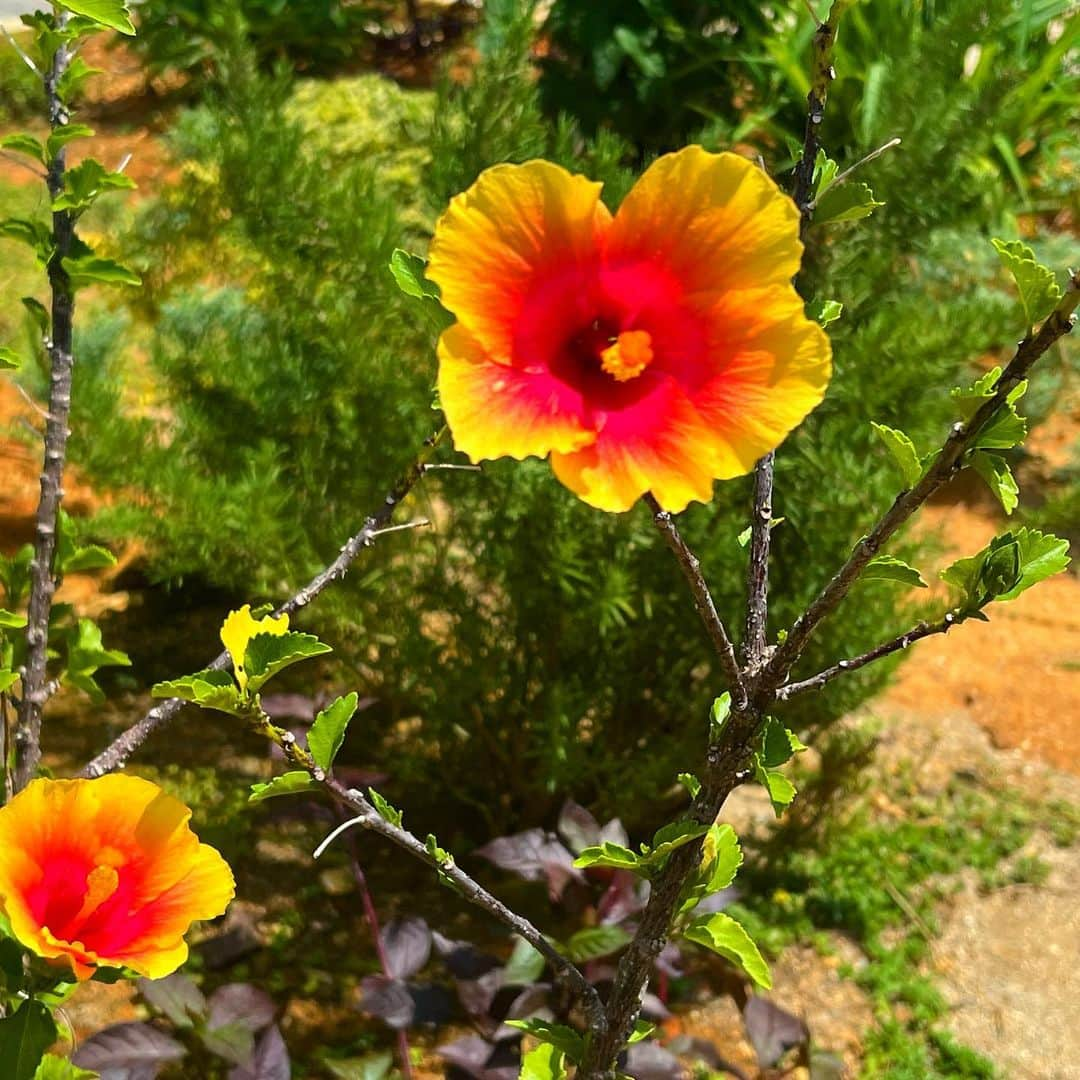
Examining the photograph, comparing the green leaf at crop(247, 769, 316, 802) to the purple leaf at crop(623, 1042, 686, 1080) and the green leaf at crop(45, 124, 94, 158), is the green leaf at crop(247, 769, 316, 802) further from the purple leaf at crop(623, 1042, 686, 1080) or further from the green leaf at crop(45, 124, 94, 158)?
the purple leaf at crop(623, 1042, 686, 1080)

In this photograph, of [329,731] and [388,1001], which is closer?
[329,731]

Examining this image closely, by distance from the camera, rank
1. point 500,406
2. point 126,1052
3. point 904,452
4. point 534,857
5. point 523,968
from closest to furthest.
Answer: point 500,406 → point 904,452 → point 126,1052 → point 523,968 → point 534,857

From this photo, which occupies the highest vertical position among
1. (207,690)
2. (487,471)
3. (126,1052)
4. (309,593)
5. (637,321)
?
(487,471)

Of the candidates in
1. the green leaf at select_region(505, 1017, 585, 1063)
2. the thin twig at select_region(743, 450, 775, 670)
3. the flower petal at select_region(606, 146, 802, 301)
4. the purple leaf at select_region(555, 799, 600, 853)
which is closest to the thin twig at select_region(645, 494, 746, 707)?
the thin twig at select_region(743, 450, 775, 670)

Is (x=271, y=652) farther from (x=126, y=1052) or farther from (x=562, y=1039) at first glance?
(x=126, y=1052)

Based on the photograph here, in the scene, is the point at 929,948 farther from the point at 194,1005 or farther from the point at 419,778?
the point at 194,1005

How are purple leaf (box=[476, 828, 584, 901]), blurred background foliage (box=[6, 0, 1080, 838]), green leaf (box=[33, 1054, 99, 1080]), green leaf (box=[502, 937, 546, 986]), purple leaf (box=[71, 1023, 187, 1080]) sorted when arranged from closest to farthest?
green leaf (box=[33, 1054, 99, 1080]), purple leaf (box=[71, 1023, 187, 1080]), green leaf (box=[502, 937, 546, 986]), purple leaf (box=[476, 828, 584, 901]), blurred background foliage (box=[6, 0, 1080, 838])

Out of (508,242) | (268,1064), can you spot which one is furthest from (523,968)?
(508,242)

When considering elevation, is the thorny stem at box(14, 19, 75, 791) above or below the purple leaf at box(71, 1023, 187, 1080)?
above
